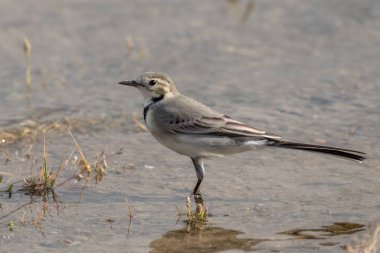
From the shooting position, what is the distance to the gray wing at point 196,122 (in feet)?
25.4

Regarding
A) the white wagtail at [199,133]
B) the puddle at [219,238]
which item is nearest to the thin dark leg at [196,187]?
the white wagtail at [199,133]

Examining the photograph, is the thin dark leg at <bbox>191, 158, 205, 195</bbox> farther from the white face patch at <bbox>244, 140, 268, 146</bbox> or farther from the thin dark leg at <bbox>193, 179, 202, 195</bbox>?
the white face patch at <bbox>244, 140, 268, 146</bbox>

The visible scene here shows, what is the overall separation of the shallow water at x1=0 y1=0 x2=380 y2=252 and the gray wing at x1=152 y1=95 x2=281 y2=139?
58 centimetres

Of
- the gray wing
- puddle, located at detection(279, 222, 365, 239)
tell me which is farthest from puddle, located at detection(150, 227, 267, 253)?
the gray wing

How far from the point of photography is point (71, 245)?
6.39 meters

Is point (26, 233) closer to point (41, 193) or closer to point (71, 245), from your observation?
point (71, 245)

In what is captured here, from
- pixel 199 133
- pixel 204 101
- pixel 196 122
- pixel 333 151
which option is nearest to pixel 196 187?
pixel 199 133

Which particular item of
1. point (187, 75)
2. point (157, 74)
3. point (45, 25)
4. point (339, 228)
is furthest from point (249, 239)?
point (45, 25)

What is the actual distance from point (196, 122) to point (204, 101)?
9.69ft

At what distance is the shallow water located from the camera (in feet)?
22.4

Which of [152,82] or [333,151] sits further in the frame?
[152,82]

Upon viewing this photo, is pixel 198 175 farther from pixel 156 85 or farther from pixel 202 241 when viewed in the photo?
pixel 202 241

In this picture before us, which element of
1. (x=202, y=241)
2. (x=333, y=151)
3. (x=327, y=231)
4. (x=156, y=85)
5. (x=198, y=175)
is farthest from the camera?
(x=156, y=85)

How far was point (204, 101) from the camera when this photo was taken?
35.8 feet
